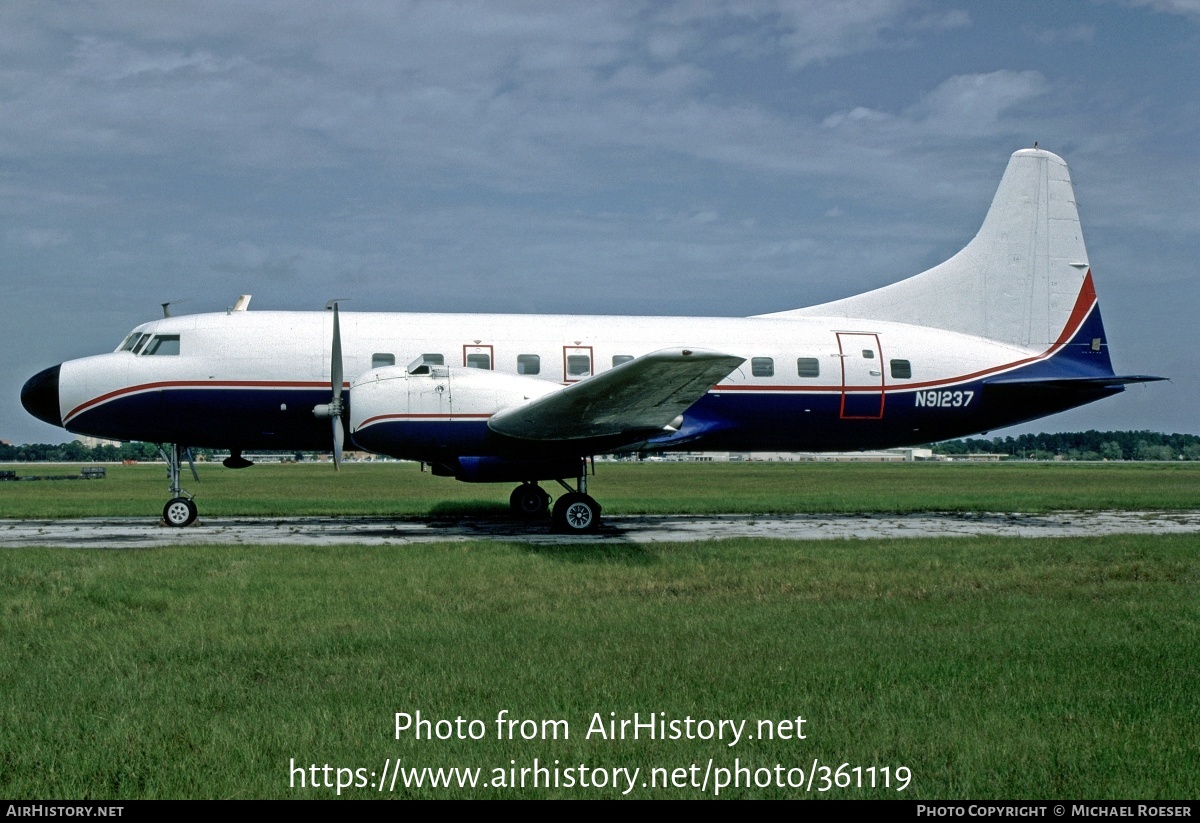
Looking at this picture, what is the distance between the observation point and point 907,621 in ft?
31.4

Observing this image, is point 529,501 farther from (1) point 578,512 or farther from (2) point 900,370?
(2) point 900,370

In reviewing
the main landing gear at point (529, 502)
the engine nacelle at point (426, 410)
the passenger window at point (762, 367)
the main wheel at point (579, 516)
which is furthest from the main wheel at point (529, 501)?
the passenger window at point (762, 367)

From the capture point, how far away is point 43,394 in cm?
1897

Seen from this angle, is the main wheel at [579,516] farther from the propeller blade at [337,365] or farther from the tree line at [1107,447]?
the tree line at [1107,447]

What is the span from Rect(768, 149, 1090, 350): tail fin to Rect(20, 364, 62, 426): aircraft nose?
15475mm

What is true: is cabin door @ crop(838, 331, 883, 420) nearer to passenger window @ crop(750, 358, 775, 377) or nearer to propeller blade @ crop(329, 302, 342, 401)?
passenger window @ crop(750, 358, 775, 377)

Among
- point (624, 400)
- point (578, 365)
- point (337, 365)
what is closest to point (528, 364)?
point (578, 365)

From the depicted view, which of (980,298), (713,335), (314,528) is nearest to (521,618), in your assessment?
(314,528)

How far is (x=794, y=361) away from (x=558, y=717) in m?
15.7

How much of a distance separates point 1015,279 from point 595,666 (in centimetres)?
1903

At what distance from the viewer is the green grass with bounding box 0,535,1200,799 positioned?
553cm

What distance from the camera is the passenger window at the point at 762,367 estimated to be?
20.8 metres

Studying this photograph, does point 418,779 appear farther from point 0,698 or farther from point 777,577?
point 777,577

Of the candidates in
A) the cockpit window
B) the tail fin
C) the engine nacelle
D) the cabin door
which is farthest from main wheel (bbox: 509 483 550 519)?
the cockpit window
